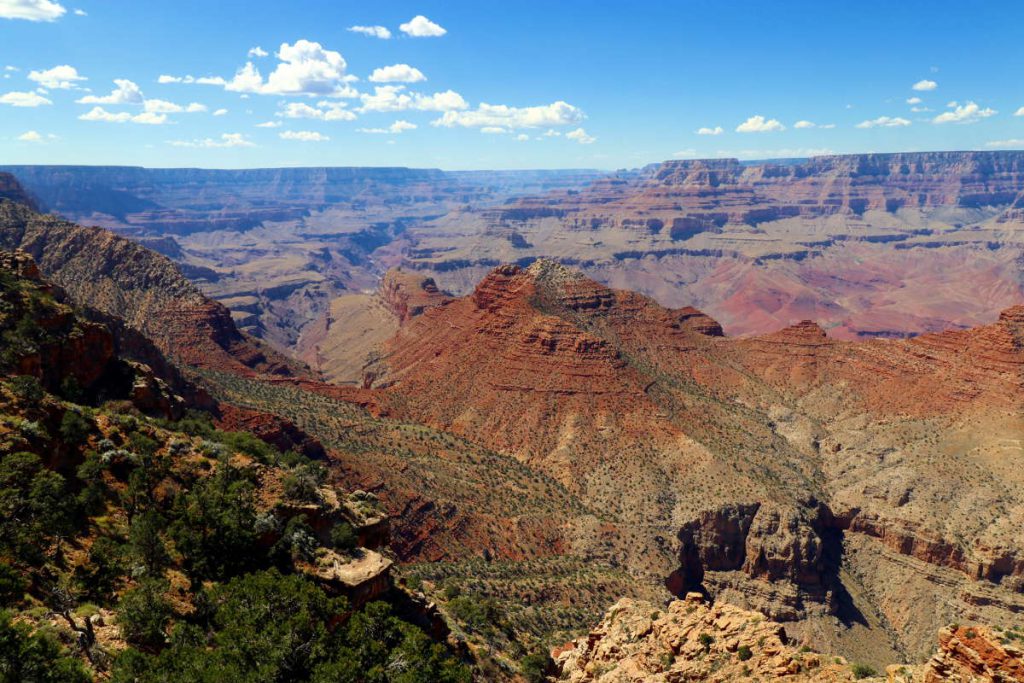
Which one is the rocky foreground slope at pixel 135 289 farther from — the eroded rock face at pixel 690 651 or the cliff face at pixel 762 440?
the eroded rock face at pixel 690 651

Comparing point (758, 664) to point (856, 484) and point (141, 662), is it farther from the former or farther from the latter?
point (856, 484)

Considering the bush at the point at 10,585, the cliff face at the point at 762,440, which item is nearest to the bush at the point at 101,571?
the bush at the point at 10,585

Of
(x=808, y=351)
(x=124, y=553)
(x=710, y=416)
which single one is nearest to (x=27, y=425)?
(x=124, y=553)

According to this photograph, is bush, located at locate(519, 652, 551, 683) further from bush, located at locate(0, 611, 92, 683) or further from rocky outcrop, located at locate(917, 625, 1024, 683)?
→ bush, located at locate(0, 611, 92, 683)

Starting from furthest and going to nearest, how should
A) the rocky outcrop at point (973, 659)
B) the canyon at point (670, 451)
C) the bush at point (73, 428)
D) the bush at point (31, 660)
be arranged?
1. the canyon at point (670, 451)
2. the bush at point (73, 428)
3. the rocky outcrop at point (973, 659)
4. the bush at point (31, 660)

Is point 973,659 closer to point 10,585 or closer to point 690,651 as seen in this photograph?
point 690,651

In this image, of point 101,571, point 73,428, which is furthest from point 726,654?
point 73,428

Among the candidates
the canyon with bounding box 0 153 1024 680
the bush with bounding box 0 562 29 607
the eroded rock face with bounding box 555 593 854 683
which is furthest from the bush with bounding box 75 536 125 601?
the canyon with bounding box 0 153 1024 680

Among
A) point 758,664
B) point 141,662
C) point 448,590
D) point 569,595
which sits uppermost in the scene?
point 141,662
